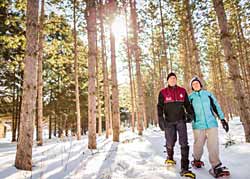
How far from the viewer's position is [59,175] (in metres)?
4.34

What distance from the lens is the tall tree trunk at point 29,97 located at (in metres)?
4.47

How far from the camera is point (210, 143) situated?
14.1ft

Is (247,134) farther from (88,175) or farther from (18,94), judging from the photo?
(18,94)

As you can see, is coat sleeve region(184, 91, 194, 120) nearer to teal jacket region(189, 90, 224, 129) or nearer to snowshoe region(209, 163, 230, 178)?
teal jacket region(189, 90, 224, 129)

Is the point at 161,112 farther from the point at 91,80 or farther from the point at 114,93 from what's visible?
the point at 114,93

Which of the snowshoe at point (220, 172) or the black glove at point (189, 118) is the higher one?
the black glove at point (189, 118)

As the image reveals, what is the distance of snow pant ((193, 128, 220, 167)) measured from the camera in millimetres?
4191

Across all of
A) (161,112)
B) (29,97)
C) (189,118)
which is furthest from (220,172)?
(29,97)

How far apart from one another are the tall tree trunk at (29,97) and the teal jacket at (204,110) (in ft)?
11.4

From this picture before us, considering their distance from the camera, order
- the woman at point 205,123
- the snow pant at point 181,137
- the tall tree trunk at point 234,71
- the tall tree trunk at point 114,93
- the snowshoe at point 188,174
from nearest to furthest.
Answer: the snowshoe at point 188,174 → the snow pant at point 181,137 → the woman at point 205,123 → the tall tree trunk at point 234,71 → the tall tree trunk at point 114,93

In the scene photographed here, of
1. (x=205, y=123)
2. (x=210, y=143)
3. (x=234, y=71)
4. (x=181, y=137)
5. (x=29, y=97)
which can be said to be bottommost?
(x=210, y=143)

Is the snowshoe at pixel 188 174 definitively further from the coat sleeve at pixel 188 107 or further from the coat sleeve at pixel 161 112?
the coat sleeve at pixel 188 107

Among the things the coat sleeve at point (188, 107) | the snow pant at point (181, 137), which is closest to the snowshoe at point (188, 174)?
the snow pant at point (181, 137)

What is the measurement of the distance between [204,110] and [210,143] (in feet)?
2.18
